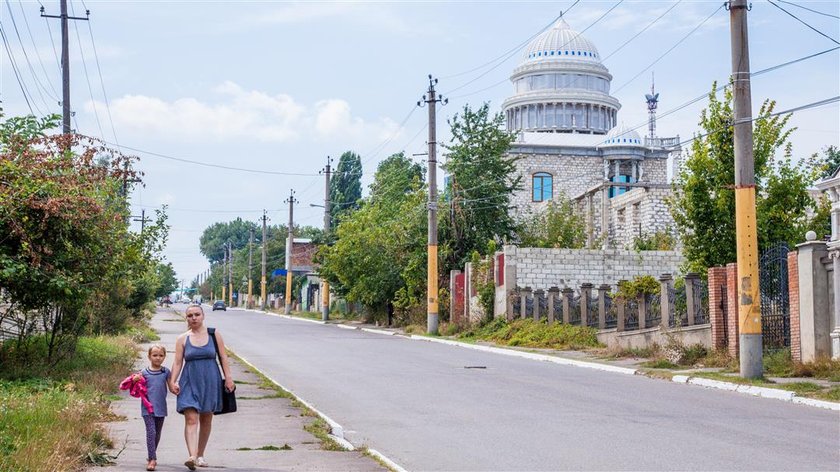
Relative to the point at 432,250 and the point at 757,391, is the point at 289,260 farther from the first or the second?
the point at 757,391

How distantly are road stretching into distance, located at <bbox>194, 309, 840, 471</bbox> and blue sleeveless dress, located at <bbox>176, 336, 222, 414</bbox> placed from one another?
6.45 feet

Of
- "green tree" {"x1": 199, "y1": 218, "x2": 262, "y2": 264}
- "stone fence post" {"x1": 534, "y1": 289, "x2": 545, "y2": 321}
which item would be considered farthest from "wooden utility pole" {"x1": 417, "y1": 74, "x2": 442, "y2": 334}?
"green tree" {"x1": 199, "y1": 218, "x2": 262, "y2": 264}

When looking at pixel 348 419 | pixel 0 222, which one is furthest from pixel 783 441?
pixel 0 222

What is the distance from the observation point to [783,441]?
12.1 m

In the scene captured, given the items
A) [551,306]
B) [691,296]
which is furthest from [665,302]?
[551,306]

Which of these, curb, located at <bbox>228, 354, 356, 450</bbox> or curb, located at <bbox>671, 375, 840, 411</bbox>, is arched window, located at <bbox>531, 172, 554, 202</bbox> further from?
curb, located at <bbox>228, 354, 356, 450</bbox>

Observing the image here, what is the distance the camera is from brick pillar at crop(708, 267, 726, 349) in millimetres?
24594

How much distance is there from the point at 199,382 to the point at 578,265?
33.1m

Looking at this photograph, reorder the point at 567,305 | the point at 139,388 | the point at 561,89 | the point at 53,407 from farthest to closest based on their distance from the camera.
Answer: the point at 561,89, the point at 567,305, the point at 53,407, the point at 139,388

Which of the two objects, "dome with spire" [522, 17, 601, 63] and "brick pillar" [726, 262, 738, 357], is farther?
"dome with spire" [522, 17, 601, 63]

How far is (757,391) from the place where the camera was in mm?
18281

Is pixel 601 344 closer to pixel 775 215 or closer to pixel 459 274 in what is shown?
pixel 775 215

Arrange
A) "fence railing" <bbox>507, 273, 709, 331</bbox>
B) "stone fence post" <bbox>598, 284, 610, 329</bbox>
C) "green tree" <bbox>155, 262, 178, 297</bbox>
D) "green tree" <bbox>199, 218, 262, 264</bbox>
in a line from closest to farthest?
"fence railing" <bbox>507, 273, 709, 331</bbox>, "stone fence post" <bbox>598, 284, 610, 329</bbox>, "green tree" <bbox>155, 262, 178, 297</bbox>, "green tree" <bbox>199, 218, 262, 264</bbox>

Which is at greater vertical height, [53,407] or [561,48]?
[561,48]
